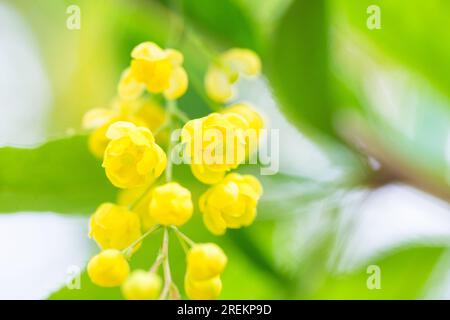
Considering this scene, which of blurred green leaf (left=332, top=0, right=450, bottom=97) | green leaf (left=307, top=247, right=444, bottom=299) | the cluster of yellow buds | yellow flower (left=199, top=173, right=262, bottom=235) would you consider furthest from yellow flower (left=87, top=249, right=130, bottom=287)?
blurred green leaf (left=332, top=0, right=450, bottom=97)

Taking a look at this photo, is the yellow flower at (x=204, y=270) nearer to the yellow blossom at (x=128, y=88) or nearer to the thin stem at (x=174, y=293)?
the thin stem at (x=174, y=293)

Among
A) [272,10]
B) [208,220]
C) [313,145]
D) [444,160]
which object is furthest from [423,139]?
[208,220]

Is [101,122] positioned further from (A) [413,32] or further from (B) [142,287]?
(A) [413,32]

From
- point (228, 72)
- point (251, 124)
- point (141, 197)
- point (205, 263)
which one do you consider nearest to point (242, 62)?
point (228, 72)

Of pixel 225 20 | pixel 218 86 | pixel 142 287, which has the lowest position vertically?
pixel 142 287

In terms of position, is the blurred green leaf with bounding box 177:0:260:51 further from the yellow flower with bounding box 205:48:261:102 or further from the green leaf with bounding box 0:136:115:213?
the green leaf with bounding box 0:136:115:213

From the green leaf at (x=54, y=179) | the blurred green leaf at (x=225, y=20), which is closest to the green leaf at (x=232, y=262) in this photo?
Result: the green leaf at (x=54, y=179)
